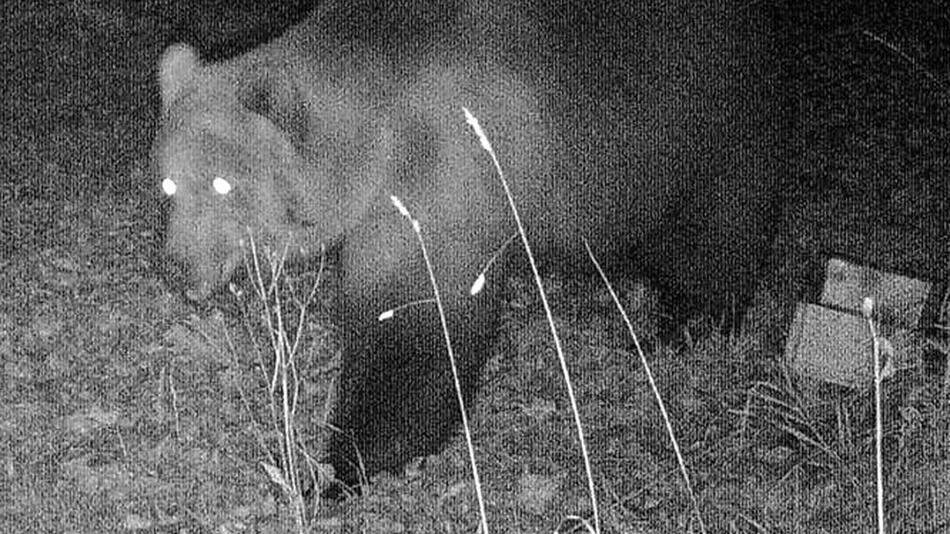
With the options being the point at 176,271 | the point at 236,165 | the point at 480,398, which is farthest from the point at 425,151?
the point at 480,398

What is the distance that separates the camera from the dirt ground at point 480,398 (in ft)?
12.2

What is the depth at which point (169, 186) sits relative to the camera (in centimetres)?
346

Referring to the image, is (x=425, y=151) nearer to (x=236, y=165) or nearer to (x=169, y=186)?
(x=236, y=165)

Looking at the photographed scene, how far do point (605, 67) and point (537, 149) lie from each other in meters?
0.31

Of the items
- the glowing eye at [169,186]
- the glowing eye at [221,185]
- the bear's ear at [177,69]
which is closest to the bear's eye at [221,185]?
the glowing eye at [221,185]

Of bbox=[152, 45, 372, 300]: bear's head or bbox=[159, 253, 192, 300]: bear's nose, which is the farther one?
bbox=[159, 253, 192, 300]: bear's nose

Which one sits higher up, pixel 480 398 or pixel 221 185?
pixel 221 185

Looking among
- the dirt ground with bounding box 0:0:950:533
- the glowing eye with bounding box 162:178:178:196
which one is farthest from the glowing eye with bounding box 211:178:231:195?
the dirt ground with bounding box 0:0:950:533

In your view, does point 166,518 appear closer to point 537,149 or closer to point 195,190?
point 195,190

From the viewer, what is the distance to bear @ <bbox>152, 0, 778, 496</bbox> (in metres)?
3.35

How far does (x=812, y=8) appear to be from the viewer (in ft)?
23.5

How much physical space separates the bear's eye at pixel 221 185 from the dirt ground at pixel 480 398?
414 millimetres

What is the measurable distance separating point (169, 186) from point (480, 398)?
3.93ft

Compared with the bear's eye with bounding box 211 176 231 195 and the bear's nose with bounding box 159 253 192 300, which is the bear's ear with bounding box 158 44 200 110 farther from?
the bear's nose with bounding box 159 253 192 300
